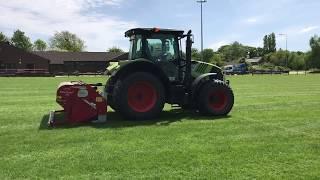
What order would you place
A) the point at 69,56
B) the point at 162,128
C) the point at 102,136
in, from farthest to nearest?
the point at 69,56 < the point at 162,128 < the point at 102,136

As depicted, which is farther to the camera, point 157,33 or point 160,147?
point 157,33

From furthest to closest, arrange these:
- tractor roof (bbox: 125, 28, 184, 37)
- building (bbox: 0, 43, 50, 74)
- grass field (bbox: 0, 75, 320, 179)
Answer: building (bbox: 0, 43, 50, 74) → tractor roof (bbox: 125, 28, 184, 37) → grass field (bbox: 0, 75, 320, 179)

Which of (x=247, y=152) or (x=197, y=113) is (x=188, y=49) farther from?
(x=247, y=152)

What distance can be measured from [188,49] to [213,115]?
203 cm

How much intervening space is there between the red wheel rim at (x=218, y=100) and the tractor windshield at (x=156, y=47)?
154 cm

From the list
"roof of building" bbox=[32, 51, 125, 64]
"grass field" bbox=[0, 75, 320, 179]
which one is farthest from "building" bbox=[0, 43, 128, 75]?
"grass field" bbox=[0, 75, 320, 179]

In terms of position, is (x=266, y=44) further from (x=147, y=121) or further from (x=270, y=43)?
(x=147, y=121)

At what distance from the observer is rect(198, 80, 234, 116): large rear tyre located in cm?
1329

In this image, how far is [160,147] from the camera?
869 centimetres

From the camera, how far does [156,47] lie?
1329 centimetres

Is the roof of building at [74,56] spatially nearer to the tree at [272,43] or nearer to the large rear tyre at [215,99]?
the large rear tyre at [215,99]

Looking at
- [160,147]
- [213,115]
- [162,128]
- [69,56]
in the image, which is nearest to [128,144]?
[160,147]

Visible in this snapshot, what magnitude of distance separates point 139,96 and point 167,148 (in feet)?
13.2

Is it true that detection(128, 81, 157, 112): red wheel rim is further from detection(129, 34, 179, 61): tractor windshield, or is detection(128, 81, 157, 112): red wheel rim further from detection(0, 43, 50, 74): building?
detection(0, 43, 50, 74): building
